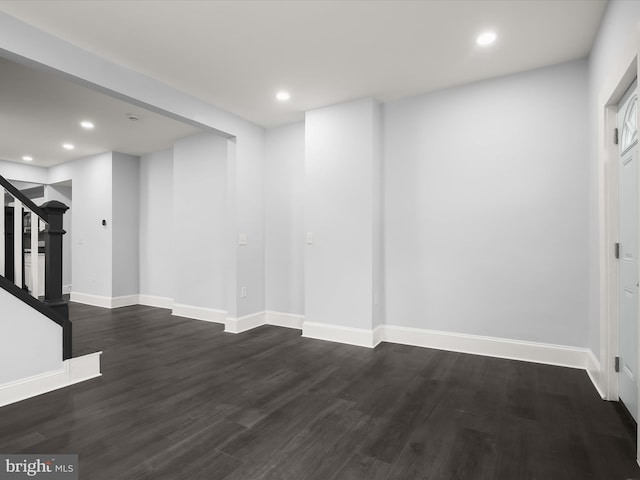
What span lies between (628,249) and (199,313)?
16.5ft

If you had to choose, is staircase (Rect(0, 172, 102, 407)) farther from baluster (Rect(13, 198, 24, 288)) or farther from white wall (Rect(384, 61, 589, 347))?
white wall (Rect(384, 61, 589, 347))

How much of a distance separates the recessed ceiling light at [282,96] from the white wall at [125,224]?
13.3 ft

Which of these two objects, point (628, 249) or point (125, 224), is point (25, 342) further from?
point (628, 249)

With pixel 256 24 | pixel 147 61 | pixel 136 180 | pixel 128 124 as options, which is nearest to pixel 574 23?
pixel 256 24

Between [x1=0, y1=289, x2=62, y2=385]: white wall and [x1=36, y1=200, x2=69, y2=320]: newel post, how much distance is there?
225mm

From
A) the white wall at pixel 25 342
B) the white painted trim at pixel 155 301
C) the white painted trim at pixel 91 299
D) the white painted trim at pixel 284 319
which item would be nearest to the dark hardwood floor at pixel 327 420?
the white wall at pixel 25 342

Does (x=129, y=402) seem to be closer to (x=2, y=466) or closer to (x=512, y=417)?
(x=2, y=466)

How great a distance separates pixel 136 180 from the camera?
21.5ft

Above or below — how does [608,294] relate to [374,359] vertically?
above

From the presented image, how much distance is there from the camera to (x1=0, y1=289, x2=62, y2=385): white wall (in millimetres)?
2471

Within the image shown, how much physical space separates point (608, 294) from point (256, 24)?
336 centimetres

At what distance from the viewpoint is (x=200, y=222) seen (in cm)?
523

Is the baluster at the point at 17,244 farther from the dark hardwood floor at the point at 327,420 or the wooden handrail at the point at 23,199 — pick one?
the dark hardwood floor at the point at 327,420

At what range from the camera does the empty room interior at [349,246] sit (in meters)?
2.04
